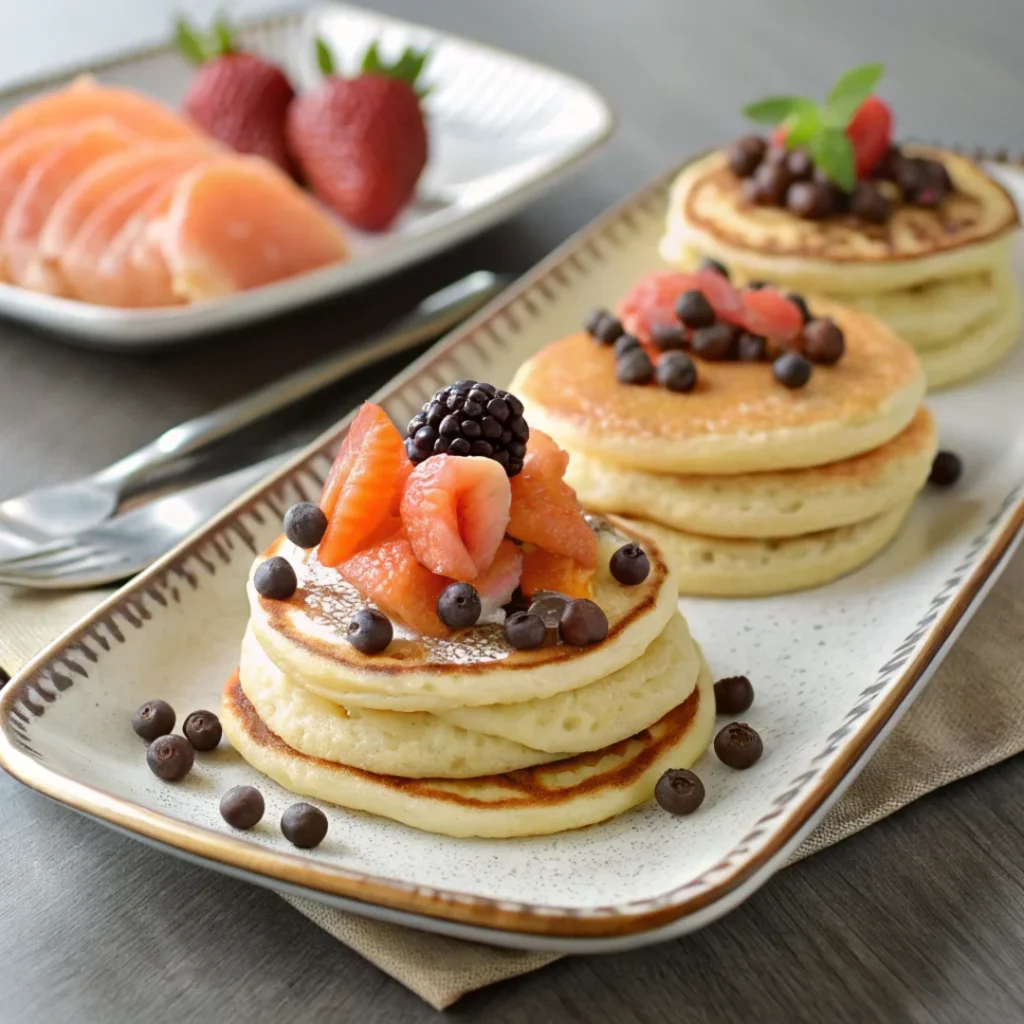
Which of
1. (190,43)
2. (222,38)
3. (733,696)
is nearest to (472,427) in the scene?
(733,696)

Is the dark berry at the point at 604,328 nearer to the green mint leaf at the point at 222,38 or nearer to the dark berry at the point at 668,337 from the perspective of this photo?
the dark berry at the point at 668,337

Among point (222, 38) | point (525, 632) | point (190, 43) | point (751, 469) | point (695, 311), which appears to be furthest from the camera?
point (190, 43)

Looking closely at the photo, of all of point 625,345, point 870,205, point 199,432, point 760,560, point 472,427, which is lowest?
point 199,432

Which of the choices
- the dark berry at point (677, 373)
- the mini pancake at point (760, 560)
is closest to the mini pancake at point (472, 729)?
the mini pancake at point (760, 560)

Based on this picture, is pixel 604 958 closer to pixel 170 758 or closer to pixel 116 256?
pixel 170 758

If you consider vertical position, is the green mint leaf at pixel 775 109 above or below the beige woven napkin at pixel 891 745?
above

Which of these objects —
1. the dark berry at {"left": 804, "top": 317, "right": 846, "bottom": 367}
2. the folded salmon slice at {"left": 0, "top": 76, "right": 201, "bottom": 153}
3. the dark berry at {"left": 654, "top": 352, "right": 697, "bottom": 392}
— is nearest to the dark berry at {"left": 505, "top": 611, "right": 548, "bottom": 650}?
the dark berry at {"left": 654, "top": 352, "right": 697, "bottom": 392}

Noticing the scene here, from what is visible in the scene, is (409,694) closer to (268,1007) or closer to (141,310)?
(268,1007)
